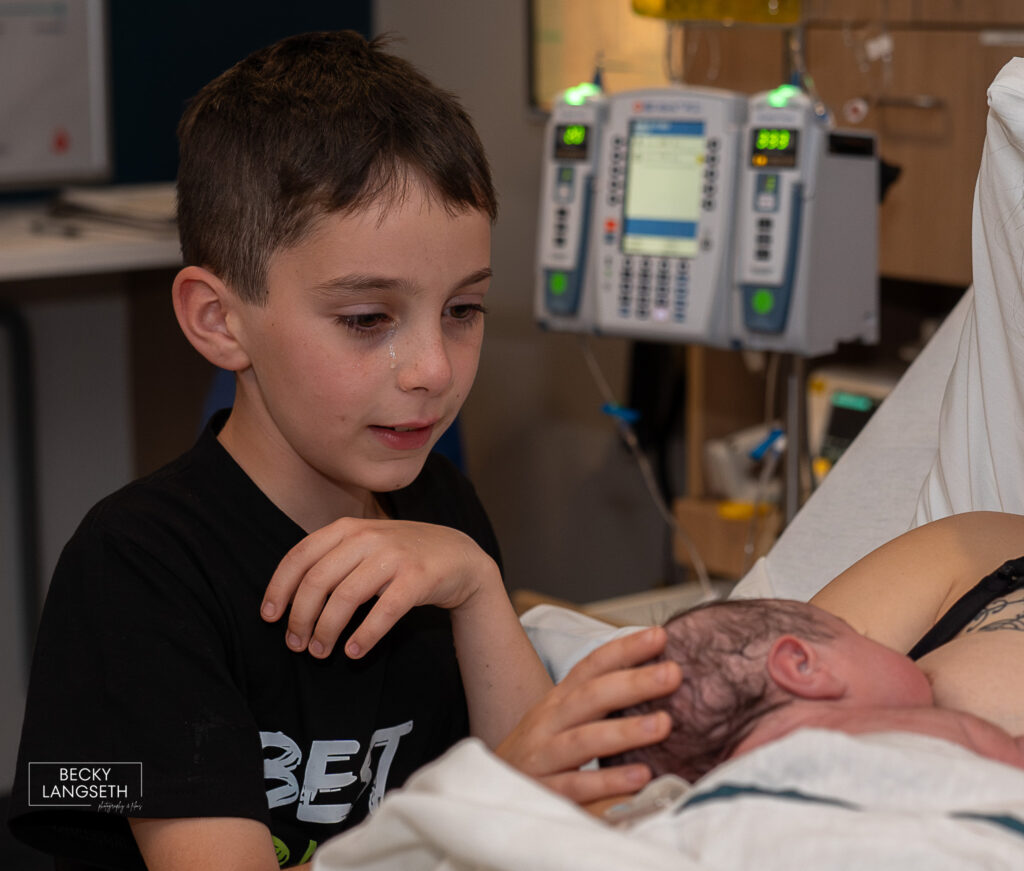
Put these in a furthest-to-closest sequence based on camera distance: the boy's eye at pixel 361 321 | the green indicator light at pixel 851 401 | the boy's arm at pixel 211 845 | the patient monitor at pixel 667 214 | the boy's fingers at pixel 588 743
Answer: the green indicator light at pixel 851 401
the patient monitor at pixel 667 214
the boy's eye at pixel 361 321
the boy's arm at pixel 211 845
the boy's fingers at pixel 588 743

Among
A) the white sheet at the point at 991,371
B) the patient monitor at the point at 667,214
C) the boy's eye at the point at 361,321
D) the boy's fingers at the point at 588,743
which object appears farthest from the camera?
the patient monitor at the point at 667,214

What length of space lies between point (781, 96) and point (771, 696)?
4.39 ft

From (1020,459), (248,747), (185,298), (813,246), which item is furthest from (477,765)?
(813,246)

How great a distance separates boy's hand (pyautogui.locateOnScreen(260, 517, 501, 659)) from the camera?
1022 mm

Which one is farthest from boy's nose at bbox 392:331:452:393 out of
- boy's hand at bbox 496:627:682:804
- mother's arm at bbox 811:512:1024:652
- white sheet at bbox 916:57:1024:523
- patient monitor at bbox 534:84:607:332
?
patient monitor at bbox 534:84:607:332

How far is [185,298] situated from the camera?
1174 mm

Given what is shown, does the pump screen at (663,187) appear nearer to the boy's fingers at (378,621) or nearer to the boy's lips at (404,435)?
the boy's lips at (404,435)

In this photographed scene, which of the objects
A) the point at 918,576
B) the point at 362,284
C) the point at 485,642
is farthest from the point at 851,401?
the point at 362,284

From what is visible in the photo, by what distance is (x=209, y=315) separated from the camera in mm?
1173

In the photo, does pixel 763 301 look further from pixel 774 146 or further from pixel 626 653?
pixel 626 653

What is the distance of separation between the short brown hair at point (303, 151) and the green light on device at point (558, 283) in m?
1.07

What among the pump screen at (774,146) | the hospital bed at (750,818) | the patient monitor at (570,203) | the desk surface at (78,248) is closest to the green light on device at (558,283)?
the patient monitor at (570,203)

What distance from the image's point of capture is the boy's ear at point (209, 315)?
115 cm

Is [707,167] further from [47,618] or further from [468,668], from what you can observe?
[47,618]
